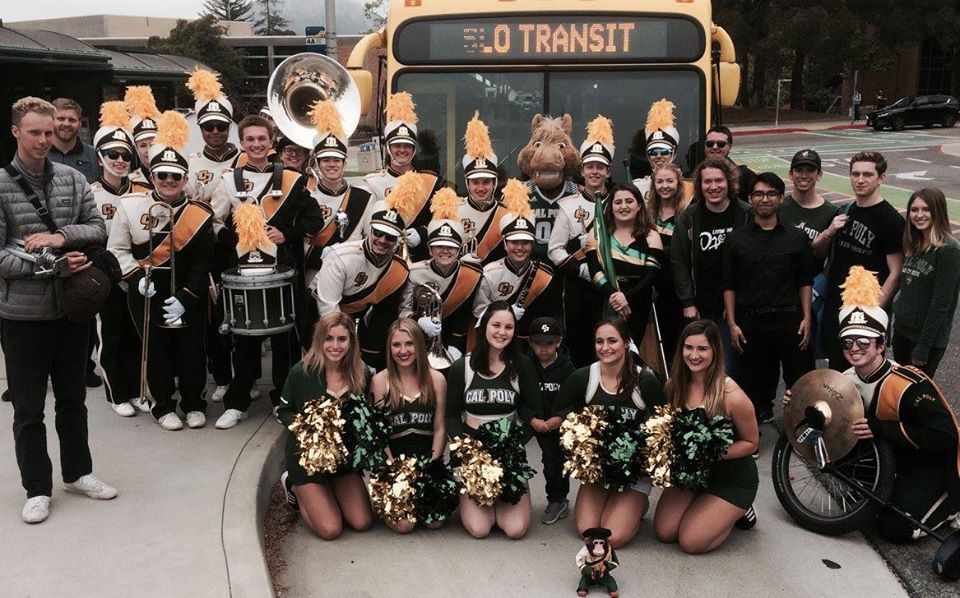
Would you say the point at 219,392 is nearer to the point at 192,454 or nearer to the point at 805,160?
the point at 192,454

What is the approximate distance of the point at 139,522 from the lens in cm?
458

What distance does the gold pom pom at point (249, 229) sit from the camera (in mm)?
5742

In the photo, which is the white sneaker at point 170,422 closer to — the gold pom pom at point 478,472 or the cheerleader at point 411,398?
the cheerleader at point 411,398

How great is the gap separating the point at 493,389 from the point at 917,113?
3671 centimetres

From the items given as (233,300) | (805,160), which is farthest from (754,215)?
(233,300)

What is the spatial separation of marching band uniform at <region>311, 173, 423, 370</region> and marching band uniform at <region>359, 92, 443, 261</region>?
22.7 inches

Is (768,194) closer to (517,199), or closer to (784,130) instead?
(517,199)

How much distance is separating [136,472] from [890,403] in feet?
13.6

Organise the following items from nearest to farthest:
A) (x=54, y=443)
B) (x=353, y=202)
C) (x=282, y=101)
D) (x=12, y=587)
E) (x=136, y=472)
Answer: (x=12, y=587)
(x=136, y=472)
(x=54, y=443)
(x=353, y=202)
(x=282, y=101)

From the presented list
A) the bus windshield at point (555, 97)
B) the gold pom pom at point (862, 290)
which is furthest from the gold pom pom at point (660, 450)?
the bus windshield at point (555, 97)

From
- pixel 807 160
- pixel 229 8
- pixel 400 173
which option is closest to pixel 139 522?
pixel 400 173

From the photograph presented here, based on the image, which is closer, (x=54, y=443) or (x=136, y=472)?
(x=136, y=472)

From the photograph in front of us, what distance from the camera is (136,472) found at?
17.2ft

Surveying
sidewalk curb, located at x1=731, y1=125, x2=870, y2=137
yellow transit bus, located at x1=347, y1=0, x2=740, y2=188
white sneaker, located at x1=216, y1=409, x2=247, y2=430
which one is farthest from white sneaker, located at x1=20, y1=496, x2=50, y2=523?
sidewalk curb, located at x1=731, y1=125, x2=870, y2=137
